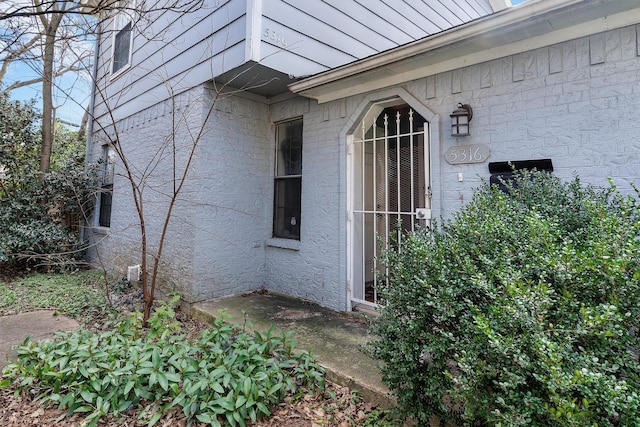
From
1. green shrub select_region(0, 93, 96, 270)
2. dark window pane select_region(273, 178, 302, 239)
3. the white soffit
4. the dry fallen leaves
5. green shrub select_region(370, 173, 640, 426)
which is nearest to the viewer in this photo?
green shrub select_region(370, 173, 640, 426)

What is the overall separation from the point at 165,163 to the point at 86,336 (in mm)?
2821

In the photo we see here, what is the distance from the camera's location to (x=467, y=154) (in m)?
3.10

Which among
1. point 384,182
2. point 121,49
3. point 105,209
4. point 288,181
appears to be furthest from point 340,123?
point 105,209

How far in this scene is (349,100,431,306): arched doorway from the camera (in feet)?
11.9

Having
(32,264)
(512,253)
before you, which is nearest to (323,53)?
(512,253)

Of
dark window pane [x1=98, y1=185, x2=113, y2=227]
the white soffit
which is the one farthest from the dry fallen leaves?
the white soffit

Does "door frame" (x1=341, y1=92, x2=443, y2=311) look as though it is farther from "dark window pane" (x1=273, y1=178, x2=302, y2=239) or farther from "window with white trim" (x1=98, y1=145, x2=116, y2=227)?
"window with white trim" (x1=98, y1=145, x2=116, y2=227)

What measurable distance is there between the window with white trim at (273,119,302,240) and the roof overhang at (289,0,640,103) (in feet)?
3.72

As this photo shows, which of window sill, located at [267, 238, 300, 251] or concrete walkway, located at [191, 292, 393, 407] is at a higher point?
window sill, located at [267, 238, 300, 251]

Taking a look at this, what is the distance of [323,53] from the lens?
4.49 m

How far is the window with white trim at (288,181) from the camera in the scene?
188 inches

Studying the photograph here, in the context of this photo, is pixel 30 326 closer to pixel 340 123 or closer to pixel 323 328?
pixel 323 328

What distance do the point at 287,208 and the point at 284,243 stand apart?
1.77 ft

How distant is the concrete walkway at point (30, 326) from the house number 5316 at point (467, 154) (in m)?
4.35
